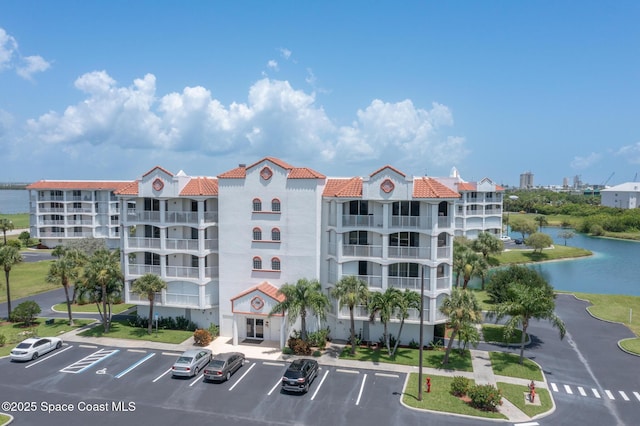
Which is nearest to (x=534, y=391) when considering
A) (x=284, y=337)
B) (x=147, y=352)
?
(x=284, y=337)

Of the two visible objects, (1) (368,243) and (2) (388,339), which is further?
(1) (368,243)

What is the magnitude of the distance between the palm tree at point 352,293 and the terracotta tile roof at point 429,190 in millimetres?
8078

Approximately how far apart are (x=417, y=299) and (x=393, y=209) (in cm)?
734

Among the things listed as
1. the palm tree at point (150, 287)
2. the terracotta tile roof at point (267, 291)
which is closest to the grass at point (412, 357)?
the terracotta tile roof at point (267, 291)

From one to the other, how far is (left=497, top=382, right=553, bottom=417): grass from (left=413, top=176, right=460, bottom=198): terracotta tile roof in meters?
13.7

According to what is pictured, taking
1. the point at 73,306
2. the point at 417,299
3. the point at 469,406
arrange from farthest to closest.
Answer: the point at 73,306 < the point at 417,299 < the point at 469,406

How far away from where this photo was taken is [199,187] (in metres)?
38.1

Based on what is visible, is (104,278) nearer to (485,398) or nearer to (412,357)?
(412,357)

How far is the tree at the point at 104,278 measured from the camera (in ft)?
120

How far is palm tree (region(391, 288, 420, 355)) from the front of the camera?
3070cm

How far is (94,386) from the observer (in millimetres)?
27047

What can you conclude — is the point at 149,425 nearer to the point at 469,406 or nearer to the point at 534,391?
the point at 469,406

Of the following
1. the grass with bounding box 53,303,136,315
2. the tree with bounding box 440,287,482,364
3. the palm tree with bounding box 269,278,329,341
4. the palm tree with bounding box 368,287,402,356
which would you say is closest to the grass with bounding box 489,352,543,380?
the tree with bounding box 440,287,482,364

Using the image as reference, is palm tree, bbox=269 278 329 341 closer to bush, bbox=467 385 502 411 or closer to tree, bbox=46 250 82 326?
bush, bbox=467 385 502 411
